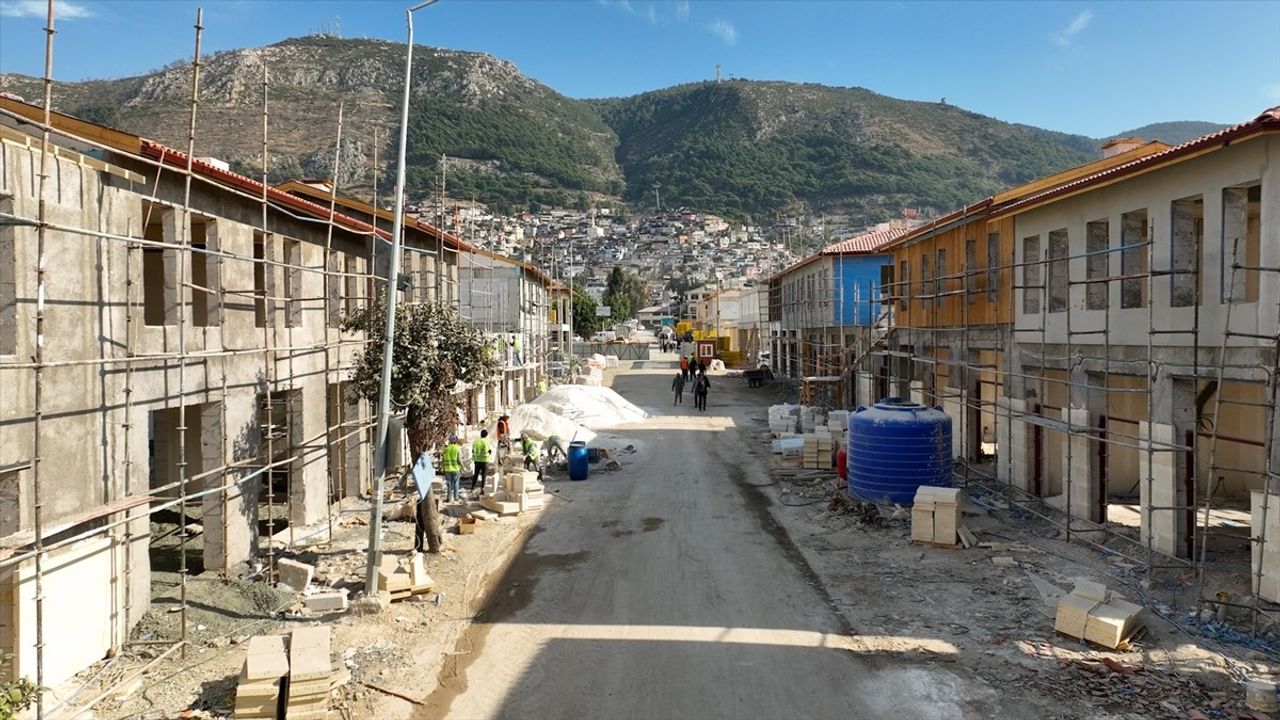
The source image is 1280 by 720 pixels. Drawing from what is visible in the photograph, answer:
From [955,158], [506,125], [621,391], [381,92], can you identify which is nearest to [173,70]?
[381,92]

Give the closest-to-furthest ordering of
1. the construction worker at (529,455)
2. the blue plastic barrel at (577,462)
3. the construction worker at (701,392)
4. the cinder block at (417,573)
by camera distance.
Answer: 1. the cinder block at (417,573)
2. the construction worker at (529,455)
3. the blue plastic barrel at (577,462)
4. the construction worker at (701,392)

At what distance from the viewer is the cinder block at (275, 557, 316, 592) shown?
11.9m

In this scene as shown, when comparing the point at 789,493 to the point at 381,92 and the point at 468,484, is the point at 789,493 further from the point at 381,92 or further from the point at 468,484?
the point at 381,92

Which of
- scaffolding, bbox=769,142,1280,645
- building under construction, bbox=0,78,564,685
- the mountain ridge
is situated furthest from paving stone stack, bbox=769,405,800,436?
the mountain ridge

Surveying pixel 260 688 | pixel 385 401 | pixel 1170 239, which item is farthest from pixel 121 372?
pixel 1170 239

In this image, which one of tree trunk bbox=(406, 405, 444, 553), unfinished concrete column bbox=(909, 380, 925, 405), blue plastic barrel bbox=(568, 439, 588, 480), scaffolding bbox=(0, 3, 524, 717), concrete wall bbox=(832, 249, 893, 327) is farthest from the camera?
concrete wall bbox=(832, 249, 893, 327)

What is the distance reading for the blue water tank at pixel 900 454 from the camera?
16766mm

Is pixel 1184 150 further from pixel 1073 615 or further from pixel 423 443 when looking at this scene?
pixel 423 443

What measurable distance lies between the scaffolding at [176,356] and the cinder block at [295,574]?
0.21 metres

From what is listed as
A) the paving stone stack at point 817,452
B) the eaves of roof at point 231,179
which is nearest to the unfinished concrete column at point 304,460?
the eaves of roof at point 231,179

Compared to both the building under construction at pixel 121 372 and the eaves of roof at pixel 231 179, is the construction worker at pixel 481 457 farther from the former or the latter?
the eaves of roof at pixel 231 179

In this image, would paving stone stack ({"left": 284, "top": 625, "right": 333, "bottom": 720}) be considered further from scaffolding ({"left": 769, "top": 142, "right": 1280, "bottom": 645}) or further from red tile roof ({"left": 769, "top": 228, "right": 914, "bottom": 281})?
red tile roof ({"left": 769, "top": 228, "right": 914, "bottom": 281})

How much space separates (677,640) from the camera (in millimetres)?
10023

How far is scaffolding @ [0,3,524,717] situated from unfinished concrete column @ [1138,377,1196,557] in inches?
546
